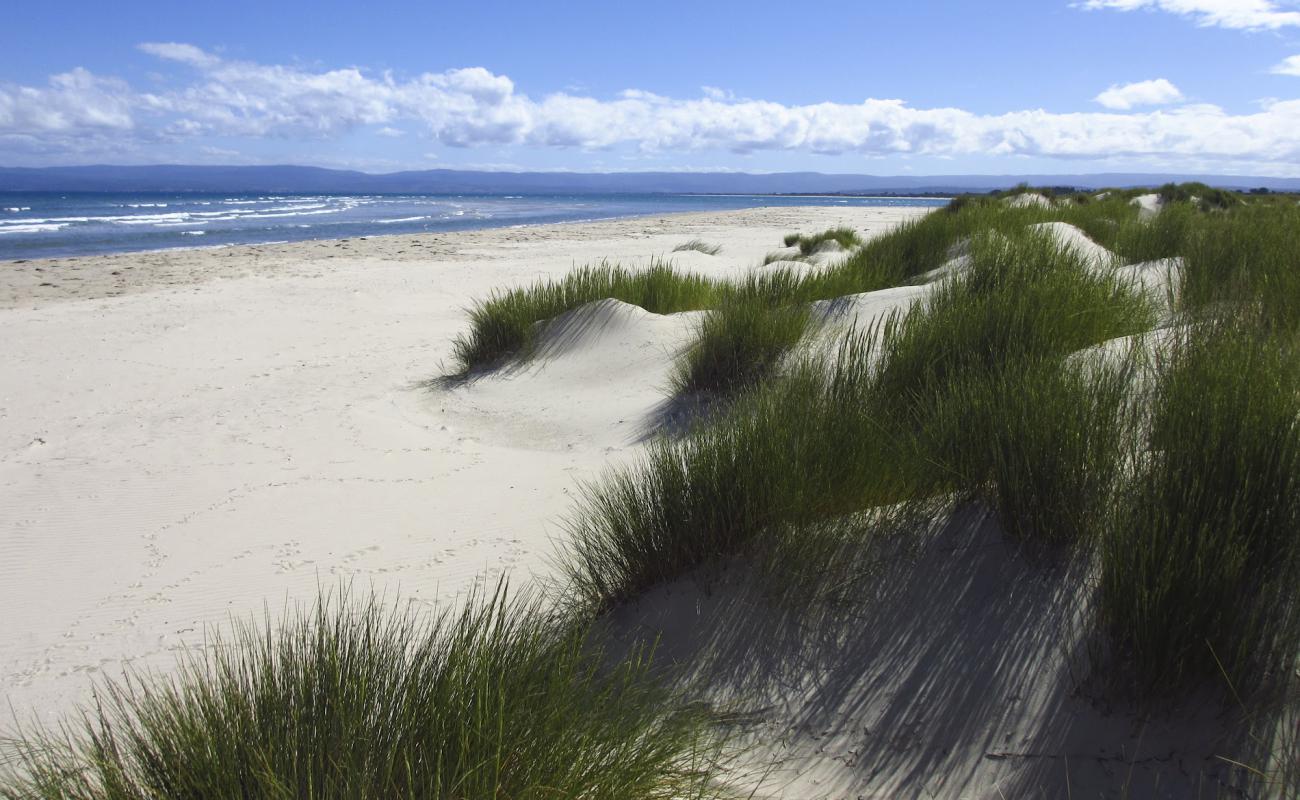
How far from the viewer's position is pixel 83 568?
3826 millimetres

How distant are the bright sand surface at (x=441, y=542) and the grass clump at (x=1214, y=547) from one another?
176 mm

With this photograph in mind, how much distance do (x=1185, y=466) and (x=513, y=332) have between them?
247 inches

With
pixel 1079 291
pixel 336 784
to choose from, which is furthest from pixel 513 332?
pixel 336 784

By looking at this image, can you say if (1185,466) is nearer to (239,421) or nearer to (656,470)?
(656,470)

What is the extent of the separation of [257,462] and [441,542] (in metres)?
1.90

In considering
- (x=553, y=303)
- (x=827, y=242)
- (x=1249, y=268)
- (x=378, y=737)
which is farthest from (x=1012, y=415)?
(x=827, y=242)

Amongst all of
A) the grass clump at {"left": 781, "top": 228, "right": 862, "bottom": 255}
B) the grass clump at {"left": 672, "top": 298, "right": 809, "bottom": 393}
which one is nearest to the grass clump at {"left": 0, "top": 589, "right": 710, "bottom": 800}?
the grass clump at {"left": 672, "top": 298, "right": 809, "bottom": 393}

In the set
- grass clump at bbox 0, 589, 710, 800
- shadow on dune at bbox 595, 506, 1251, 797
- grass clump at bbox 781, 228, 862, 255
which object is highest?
grass clump at bbox 781, 228, 862, 255

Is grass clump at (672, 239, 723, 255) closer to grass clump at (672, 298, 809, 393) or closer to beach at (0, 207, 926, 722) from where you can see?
beach at (0, 207, 926, 722)

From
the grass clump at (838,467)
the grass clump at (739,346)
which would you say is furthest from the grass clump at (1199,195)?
the grass clump at (838,467)

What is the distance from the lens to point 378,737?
5.30 feet

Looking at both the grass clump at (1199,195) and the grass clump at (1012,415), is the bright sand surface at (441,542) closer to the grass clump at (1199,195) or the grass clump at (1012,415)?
the grass clump at (1012,415)

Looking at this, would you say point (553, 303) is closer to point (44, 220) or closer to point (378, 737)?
point (378, 737)

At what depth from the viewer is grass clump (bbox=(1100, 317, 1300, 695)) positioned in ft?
5.94
